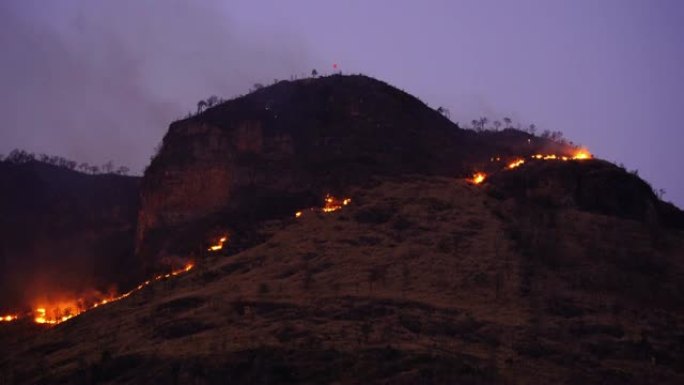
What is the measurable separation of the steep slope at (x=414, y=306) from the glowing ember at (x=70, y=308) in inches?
68.6

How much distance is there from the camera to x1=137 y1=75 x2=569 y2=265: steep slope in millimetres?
39281

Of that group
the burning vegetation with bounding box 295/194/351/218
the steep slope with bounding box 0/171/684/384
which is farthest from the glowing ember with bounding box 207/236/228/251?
the burning vegetation with bounding box 295/194/351/218

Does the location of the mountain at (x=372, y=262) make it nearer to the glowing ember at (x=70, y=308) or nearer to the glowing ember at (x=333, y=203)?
the glowing ember at (x=333, y=203)

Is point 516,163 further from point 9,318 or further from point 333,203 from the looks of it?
point 9,318

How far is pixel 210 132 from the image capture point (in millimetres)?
42438

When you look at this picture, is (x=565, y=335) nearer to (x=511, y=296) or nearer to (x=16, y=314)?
(x=511, y=296)

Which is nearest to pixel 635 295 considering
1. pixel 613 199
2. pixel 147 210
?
pixel 613 199

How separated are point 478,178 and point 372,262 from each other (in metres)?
12.0

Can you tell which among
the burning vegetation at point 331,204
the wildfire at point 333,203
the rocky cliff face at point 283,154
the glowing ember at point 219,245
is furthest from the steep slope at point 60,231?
the wildfire at point 333,203

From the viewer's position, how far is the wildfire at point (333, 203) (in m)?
37.1

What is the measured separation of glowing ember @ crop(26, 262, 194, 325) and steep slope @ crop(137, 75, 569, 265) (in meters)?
2.26

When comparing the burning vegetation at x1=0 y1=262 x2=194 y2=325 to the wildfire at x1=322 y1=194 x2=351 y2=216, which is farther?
the wildfire at x1=322 y1=194 x2=351 y2=216

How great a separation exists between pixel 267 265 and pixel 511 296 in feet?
31.4

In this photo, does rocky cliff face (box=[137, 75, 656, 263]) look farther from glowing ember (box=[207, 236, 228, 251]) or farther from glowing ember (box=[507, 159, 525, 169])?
glowing ember (box=[507, 159, 525, 169])
